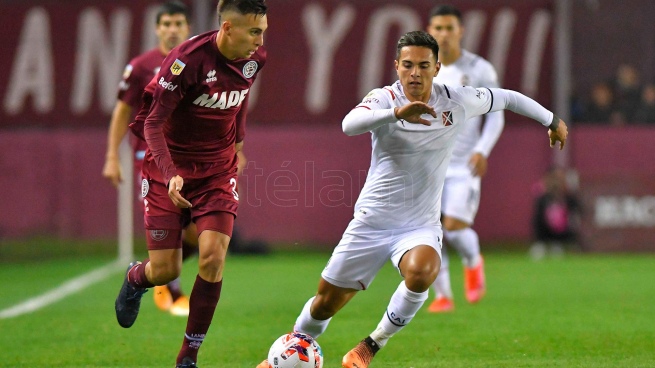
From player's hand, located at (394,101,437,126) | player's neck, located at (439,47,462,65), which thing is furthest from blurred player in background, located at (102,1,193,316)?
player's hand, located at (394,101,437,126)

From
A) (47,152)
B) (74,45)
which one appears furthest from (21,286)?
(74,45)

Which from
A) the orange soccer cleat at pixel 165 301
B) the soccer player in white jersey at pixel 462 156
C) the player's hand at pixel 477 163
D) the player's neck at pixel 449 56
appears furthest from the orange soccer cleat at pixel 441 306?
the orange soccer cleat at pixel 165 301

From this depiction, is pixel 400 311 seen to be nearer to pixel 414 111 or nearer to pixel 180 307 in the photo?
pixel 414 111

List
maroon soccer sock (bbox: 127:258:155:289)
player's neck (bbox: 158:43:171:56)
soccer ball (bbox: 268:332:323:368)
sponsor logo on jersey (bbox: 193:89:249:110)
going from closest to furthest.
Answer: soccer ball (bbox: 268:332:323:368), sponsor logo on jersey (bbox: 193:89:249:110), maroon soccer sock (bbox: 127:258:155:289), player's neck (bbox: 158:43:171:56)

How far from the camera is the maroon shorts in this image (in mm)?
5992

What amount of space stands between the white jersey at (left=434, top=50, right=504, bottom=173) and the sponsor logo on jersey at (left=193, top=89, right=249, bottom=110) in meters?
3.03

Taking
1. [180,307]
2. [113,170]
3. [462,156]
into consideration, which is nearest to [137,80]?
[113,170]

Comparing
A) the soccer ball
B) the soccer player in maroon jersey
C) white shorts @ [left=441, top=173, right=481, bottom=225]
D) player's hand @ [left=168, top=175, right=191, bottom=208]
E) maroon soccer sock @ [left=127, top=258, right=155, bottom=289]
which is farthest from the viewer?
white shorts @ [left=441, top=173, right=481, bottom=225]

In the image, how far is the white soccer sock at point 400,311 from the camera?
5785 mm

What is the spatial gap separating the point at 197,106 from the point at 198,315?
1247 millimetres

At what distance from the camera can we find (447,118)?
19.4ft

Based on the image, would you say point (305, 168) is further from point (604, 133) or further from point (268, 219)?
point (604, 133)

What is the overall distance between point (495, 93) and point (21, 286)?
7.15 meters

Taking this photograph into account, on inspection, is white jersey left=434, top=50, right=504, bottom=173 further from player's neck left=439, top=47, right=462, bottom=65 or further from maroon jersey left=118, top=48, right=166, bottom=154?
maroon jersey left=118, top=48, right=166, bottom=154
